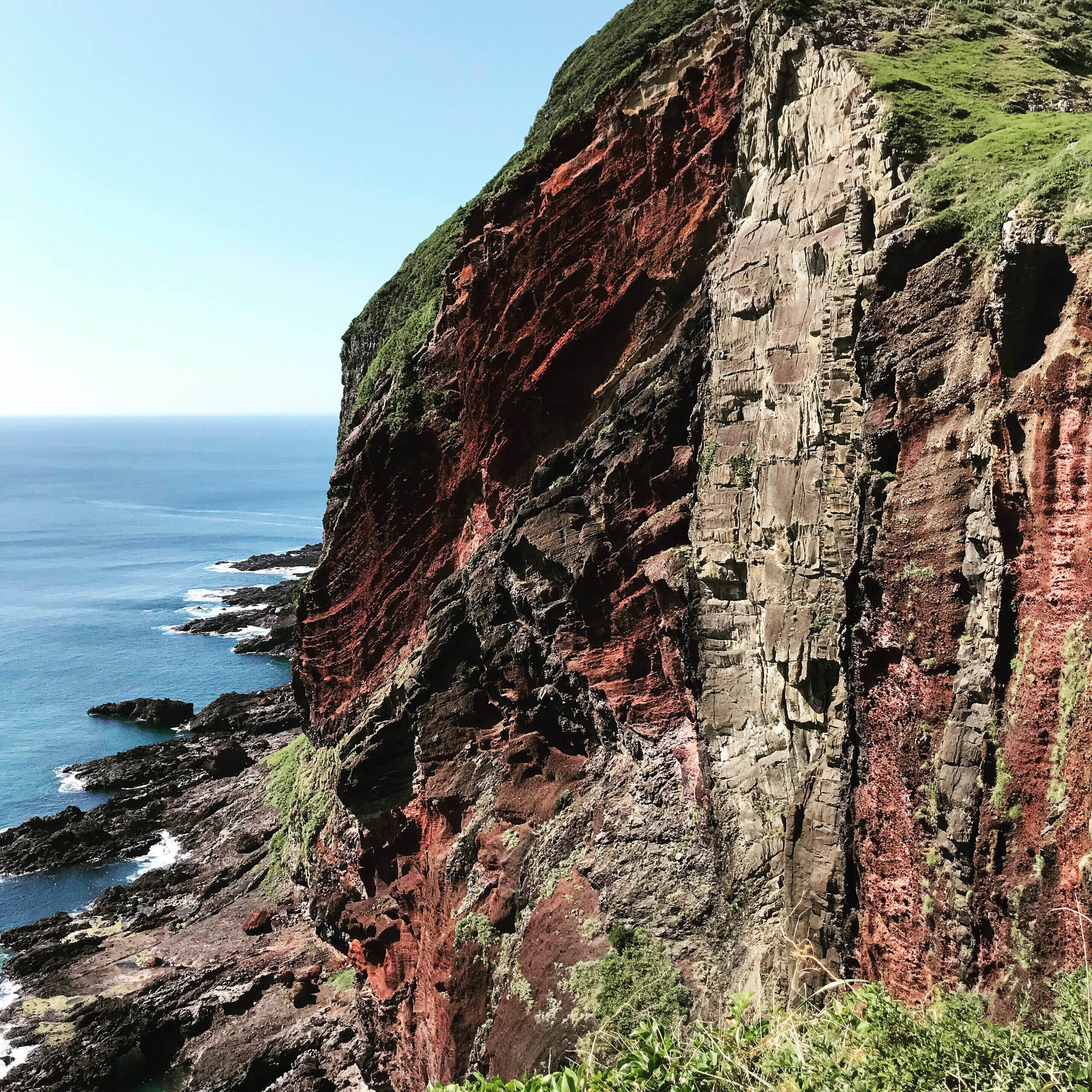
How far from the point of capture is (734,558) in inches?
548

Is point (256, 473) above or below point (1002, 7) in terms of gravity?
below

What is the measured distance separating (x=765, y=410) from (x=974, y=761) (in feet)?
21.3

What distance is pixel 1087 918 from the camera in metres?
8.12

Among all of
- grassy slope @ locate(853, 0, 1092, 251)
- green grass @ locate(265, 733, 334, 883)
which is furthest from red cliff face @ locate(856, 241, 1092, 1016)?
green grass @ locate(265, 733, 334, 883)

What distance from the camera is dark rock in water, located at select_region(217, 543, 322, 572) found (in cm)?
7794

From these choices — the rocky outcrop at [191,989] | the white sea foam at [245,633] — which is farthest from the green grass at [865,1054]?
the white sea foam at [245,633]

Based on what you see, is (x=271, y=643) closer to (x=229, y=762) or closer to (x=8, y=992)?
(x=229, y=762)

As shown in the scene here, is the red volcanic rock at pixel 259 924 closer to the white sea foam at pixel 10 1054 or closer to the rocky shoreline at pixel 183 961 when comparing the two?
the rocky shoreline at pixel 183 961

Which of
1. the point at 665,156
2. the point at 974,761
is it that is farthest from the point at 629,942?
the point at 665,156

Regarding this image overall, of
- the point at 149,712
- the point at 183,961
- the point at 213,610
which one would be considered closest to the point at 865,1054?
the point at 183,961

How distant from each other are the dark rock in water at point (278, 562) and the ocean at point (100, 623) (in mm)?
2120

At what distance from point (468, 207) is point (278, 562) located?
63.5m

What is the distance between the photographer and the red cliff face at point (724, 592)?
9664 millimetres

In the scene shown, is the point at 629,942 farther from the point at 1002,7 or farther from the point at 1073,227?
the point at 1002,7
